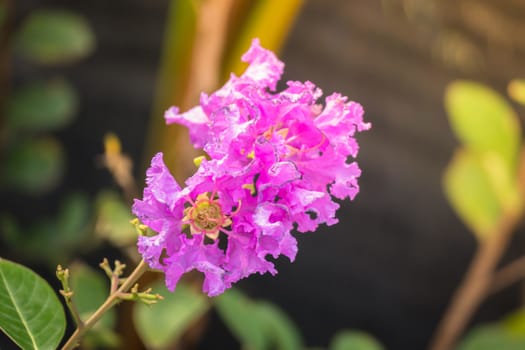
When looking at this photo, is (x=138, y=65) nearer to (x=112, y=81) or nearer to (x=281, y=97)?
(x=112, y=81)

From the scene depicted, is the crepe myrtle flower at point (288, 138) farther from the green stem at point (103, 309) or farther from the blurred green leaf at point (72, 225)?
the blurred green leaf at point (72, 225)

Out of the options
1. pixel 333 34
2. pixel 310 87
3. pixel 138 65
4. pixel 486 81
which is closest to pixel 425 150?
pixel 486 81

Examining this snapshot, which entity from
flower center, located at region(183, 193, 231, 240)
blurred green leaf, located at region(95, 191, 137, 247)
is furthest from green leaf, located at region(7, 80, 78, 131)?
flower center, located at region(183, 193, 231, 240)

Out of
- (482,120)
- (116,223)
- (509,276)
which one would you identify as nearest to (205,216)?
(116,223)

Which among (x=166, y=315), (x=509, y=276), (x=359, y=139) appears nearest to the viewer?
(x=166, y=315)

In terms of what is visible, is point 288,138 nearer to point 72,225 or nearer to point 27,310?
point 27,310

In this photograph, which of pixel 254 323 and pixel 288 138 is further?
pixel 254 323

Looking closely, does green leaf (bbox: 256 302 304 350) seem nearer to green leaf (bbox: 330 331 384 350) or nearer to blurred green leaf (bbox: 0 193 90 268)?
green leaf (bbox: 330 331 384 350)
